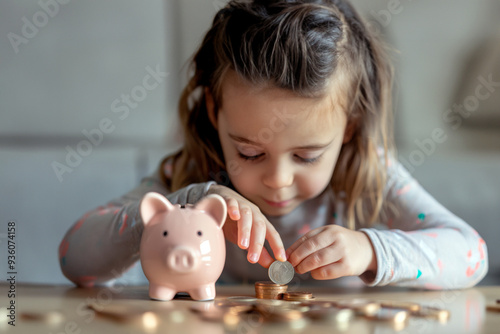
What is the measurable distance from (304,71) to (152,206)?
352 mm

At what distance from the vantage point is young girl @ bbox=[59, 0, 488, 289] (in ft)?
2.78

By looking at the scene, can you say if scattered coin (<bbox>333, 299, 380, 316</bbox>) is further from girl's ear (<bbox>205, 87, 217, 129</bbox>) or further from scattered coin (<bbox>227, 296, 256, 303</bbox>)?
girl's ear (<bbox>205, 87, 217, 129</bbox>)

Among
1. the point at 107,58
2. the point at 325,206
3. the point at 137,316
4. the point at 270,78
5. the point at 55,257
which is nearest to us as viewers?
the point at 137,316

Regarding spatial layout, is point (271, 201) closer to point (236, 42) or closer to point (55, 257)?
point (236, 42)

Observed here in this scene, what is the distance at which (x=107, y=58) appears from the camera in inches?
70.6

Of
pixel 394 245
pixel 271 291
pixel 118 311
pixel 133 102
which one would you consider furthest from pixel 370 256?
pixel 133 102

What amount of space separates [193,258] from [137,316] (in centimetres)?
10

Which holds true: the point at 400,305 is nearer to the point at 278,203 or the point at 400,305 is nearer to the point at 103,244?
the point at 278,203

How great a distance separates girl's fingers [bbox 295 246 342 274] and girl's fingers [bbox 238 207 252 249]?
9 centimetres

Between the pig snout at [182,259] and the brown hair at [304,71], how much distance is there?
Answer: 34 cm

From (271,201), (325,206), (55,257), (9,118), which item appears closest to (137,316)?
(271,201)

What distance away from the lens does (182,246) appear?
694mm

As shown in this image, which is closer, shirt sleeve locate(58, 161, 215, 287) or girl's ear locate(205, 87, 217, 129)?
Result: shirt sleeve locate(58, 161, 215, 287)

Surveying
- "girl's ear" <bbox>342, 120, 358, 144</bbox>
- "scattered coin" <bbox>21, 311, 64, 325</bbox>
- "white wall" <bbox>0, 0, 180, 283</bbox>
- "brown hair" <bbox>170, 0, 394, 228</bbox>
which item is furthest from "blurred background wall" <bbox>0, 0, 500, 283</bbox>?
"scattered coin" <bbox>21, 311, 64, 325</bbox>
